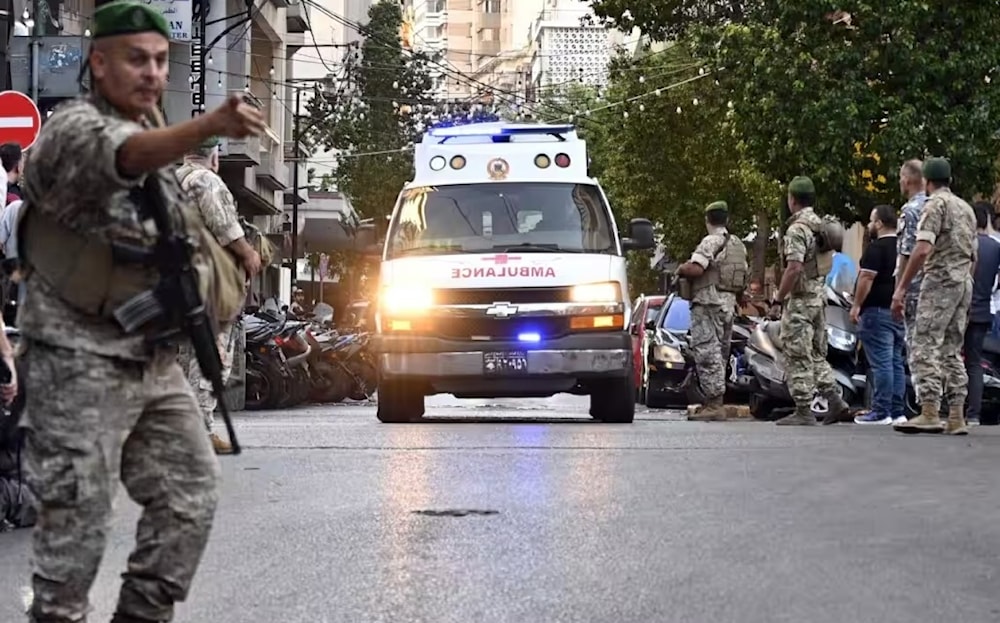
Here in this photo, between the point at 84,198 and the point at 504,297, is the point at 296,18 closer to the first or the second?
the point at 504,297

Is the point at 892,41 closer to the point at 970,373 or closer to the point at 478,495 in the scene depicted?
the point at 970,373

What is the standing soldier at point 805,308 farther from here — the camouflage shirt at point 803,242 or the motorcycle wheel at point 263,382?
the motorcycle wheel at point 263,382

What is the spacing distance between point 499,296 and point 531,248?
619 mm

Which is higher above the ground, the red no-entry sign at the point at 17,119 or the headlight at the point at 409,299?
the red no-entry sign at the point at 17,119

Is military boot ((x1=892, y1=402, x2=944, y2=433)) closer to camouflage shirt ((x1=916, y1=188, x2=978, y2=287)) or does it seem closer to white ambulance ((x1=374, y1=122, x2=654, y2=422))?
camouflage shirt ((x1=916, y1=188, x2=978, y2=287))

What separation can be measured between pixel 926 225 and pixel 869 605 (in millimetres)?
7300

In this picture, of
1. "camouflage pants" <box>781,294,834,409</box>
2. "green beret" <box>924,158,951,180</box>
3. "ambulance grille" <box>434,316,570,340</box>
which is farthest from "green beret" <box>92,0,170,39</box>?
"camouflage pants" <box>781,294,834,409</box>

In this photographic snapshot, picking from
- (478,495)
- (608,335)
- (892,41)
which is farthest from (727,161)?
(478,495)

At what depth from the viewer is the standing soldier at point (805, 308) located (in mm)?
15469

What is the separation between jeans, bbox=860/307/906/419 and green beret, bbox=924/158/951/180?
6.16 feet

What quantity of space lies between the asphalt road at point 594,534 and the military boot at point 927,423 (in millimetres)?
676

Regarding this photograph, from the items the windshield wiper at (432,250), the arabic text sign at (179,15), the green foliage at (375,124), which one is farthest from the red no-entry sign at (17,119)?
the green foliage at (375,124)

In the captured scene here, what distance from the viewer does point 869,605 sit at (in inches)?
272

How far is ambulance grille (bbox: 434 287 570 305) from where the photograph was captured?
625 inches
